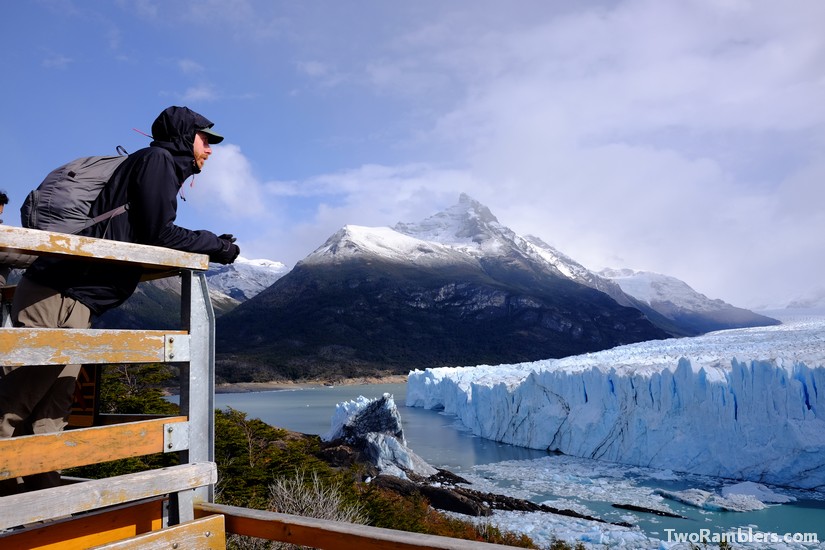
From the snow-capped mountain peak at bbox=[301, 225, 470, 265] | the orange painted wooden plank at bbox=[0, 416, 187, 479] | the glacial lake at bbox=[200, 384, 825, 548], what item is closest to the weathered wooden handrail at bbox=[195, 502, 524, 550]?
the orange painted wooden plank at bbox=[0, 416, 187, 479]

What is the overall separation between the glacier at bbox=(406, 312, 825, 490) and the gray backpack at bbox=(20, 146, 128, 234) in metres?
17.2

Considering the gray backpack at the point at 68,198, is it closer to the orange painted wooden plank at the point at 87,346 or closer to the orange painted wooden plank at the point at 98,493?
the orange painted wooden plank at the point at 87,346

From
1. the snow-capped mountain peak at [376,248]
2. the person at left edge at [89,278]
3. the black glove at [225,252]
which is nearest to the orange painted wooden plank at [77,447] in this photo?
the person at left edge at [89,278]

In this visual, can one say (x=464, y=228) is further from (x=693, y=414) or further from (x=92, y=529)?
(x=92, y=529)

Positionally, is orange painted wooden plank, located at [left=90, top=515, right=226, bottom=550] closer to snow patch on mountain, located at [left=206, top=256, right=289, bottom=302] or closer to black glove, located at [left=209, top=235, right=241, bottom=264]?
black glove, located at [left=209, top=235, right=241, bottom=264]

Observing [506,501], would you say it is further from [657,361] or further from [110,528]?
[110,528]

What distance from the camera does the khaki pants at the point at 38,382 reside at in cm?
176

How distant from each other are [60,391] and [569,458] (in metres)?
19.9

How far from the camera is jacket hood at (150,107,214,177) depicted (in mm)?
2053

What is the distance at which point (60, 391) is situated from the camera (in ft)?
6.01

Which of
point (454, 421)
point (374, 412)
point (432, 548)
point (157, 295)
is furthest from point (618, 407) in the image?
point (157, 295)

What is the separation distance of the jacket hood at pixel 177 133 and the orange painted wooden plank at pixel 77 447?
923mm

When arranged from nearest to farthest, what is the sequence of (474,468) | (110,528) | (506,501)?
(110,528)
(506,501)
(474,468)

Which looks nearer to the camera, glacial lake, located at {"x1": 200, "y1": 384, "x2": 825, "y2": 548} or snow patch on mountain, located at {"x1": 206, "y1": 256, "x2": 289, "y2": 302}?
glacial lake, located at {"x1": 200, "y1": 384, "x2": 825, "y2": 548}
